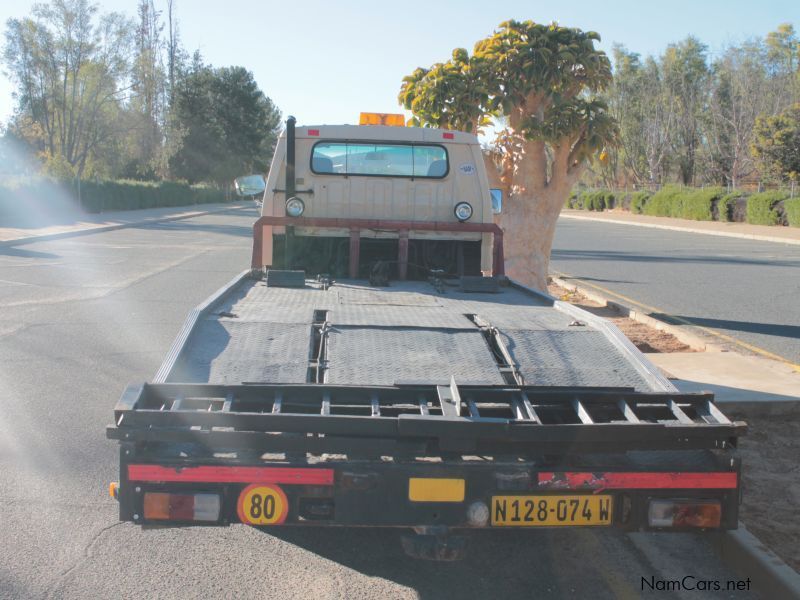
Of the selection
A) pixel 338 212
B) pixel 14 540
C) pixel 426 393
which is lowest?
pixel 14 540

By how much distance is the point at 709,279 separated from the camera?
17188 mm

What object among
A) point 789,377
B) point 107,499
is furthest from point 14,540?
point 789,377

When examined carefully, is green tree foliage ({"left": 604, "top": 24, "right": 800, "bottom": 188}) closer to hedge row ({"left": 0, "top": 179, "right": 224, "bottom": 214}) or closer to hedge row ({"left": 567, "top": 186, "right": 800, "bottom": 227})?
hedge row ({"left": 567, "top": 186, "right": 800, "bottom": 227})

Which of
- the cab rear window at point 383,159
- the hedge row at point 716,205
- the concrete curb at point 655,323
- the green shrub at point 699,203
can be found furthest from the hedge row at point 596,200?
the cab rear window at point 383,159

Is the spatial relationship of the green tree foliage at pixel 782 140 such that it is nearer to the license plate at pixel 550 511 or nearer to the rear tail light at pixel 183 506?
the license plate at pixel 550 511

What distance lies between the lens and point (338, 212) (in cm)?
713

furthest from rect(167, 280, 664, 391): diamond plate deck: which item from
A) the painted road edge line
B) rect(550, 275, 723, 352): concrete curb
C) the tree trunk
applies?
the tree trunk

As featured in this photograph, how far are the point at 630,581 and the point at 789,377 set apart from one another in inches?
175

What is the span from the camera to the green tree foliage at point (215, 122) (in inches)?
2606

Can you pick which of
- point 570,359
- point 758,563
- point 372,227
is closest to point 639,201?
point 372,227

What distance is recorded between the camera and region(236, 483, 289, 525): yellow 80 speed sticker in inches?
132

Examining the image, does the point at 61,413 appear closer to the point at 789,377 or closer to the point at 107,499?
the point at 107,499

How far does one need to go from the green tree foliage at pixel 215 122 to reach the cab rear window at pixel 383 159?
61.2 metres

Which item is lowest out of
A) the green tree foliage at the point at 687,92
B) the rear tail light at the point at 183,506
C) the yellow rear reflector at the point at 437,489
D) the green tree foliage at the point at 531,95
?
the rear tail light at the point at 183,506
